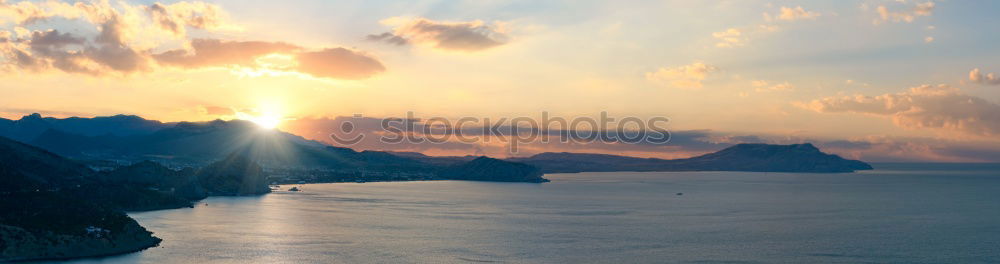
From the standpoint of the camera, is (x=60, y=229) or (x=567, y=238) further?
(x=567, y=238)

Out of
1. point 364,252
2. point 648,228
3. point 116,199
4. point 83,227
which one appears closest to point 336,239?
point 364,252

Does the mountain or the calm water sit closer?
the mountain

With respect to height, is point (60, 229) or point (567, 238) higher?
point (60, 229)

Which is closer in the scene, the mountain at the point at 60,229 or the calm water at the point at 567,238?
the mountain at the point at 60,229

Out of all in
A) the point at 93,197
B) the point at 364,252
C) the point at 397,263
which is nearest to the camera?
the point at 397,263

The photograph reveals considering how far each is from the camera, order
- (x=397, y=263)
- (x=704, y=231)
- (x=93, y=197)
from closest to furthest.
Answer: (x=397, y=263) → (x=704, y=231) → (x=93, y=197)

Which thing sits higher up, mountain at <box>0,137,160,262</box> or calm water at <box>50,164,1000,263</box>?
mountain at <box>0,137,160,262</box>

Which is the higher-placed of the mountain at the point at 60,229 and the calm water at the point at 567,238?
the mountain at the point at 60,229

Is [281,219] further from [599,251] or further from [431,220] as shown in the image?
[599,251]

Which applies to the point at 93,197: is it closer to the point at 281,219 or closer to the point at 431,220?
the point at 281,219

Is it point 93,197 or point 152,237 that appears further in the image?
point 93,197
